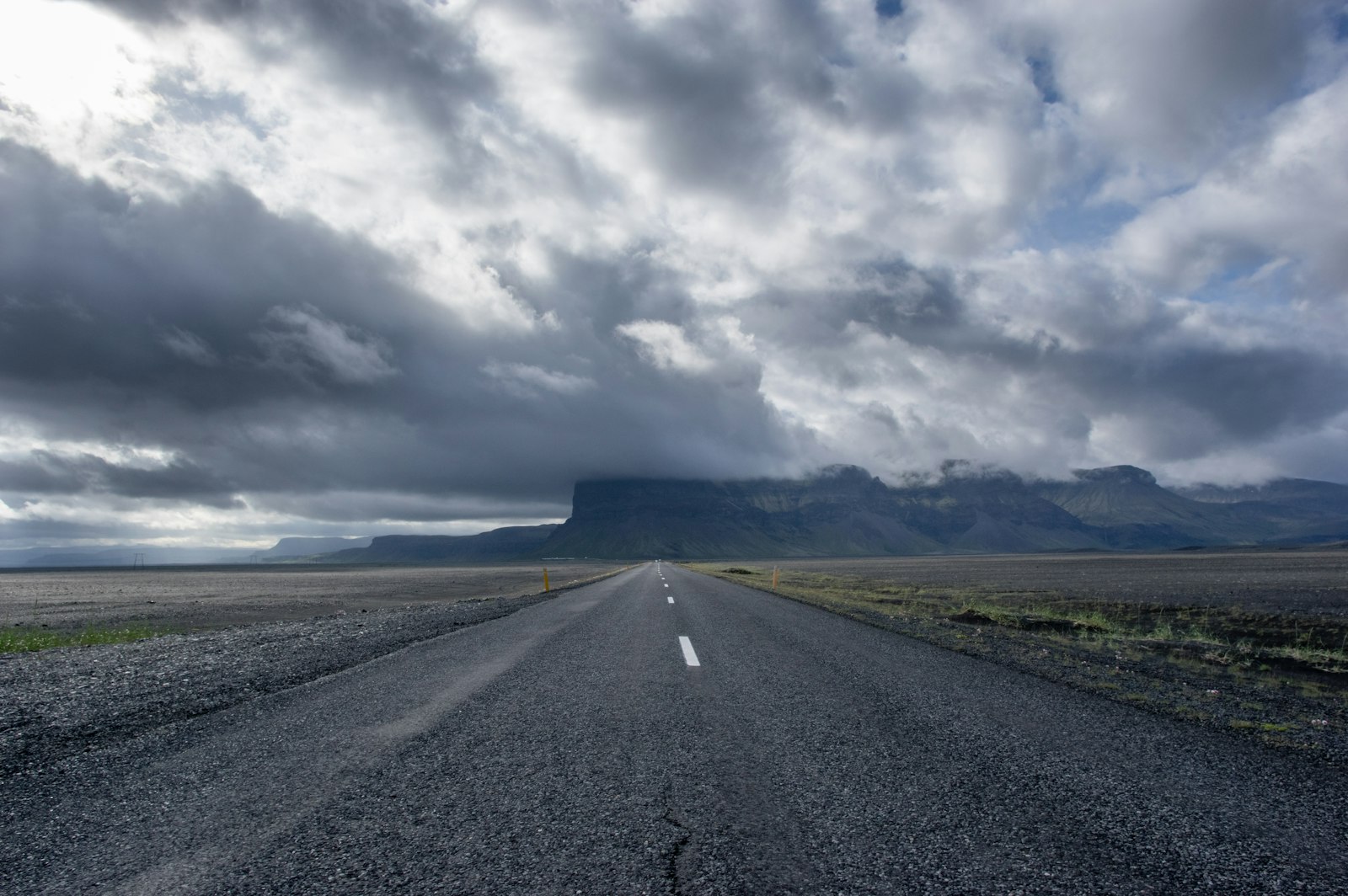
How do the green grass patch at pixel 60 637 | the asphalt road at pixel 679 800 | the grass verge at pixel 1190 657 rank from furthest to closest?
the green grass patch at pixel 60 637, the grass verge at pixel 1190 657, the asphalt road at pixel 679 800

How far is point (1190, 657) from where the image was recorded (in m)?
13.2

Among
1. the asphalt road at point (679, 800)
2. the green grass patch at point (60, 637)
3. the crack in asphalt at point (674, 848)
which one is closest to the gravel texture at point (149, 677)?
the asphalt road at point (679, 800)

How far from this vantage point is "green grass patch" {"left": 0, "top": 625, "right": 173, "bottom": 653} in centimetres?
1620

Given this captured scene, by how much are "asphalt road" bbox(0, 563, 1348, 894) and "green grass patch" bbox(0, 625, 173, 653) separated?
1332 cm

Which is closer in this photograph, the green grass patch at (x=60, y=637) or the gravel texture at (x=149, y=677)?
the gravel texture at (x=149, y=677)

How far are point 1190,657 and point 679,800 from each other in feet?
44.7

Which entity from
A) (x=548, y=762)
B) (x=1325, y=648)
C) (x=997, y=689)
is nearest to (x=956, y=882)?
(x=548, y=762)

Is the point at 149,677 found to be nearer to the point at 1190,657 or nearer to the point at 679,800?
the point at 679,800

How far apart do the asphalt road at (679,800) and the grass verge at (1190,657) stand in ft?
3.72

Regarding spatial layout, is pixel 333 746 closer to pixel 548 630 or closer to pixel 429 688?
pixel 429 688

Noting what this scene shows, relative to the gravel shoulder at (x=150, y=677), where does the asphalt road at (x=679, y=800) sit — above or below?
above

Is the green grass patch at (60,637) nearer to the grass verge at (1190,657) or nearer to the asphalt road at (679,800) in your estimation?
the asphalt road at (679,800)

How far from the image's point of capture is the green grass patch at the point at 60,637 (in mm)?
16203

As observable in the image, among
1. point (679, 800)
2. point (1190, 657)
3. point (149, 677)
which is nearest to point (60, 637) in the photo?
point (149, 677)
